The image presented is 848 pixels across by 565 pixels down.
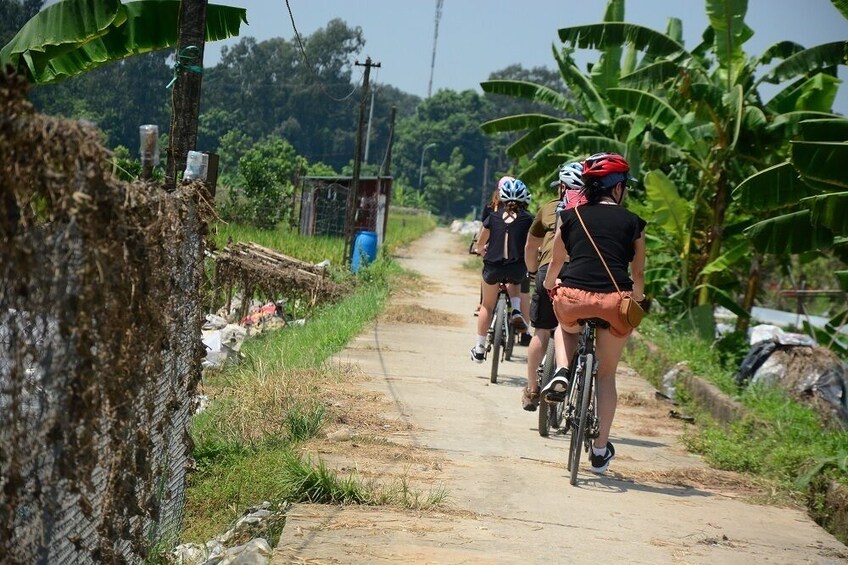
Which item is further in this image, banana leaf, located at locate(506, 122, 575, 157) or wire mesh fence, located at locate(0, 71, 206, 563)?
banana leaf, located at locate(506, 122, 575, 157)

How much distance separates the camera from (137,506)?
474 cm

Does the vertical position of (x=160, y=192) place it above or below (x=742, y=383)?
above

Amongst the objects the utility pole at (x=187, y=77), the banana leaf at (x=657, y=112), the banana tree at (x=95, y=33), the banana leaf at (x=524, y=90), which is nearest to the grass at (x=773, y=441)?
the banana leaf at (x=657, y=112)

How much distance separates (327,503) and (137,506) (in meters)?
1.44

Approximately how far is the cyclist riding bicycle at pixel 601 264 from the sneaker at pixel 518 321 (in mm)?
4192

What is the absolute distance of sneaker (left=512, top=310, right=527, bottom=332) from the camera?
37.5 feet

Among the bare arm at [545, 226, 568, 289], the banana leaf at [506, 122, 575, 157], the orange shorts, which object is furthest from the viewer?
the banana leaf at [506, 122, 575, 157]

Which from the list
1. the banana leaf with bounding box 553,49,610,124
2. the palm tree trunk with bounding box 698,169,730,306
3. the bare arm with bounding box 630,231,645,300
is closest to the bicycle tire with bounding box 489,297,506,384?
the bare arm with bounding box 630,231,645,300

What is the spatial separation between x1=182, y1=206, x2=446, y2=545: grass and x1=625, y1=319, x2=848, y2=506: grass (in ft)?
9.63

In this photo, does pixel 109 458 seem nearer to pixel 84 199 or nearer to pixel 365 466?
pixel 84 199

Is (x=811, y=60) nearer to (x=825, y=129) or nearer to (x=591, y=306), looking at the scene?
(x=825, y=129)

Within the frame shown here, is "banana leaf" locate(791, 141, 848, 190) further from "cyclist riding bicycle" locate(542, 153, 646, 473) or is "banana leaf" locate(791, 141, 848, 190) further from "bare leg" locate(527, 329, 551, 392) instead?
"cyclist riding bicycle" locate(542, 153, 646, 473)

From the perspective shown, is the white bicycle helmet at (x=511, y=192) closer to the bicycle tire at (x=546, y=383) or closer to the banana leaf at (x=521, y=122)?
the bicycle tire at (x=546, y=383)

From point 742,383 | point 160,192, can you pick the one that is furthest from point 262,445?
point 742,383
